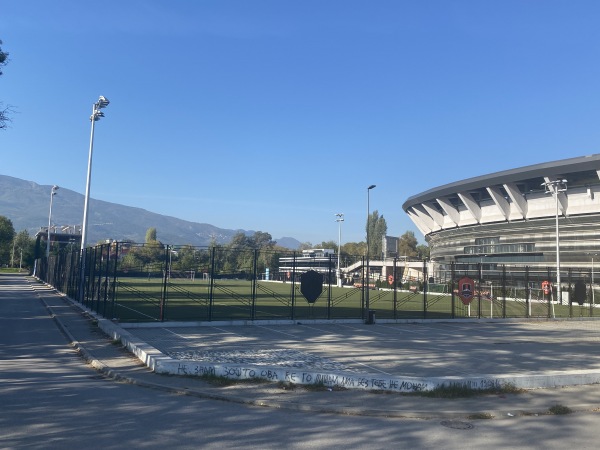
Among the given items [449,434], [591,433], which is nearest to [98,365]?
[449,434]

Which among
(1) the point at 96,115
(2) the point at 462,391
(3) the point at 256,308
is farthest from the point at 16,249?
(2) the point at 462,391

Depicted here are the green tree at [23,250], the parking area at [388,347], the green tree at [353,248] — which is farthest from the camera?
the green tree at [353,248]

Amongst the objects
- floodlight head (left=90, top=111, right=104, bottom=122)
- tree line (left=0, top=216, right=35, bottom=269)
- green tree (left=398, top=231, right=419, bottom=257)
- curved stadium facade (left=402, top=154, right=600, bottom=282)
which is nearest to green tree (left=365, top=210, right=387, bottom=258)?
green tree (left=398, top=231, right=419, bottom=257)

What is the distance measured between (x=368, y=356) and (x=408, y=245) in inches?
5958

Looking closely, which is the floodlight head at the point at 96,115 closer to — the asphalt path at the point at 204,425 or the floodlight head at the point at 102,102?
the floodlight head at the point at 102,102

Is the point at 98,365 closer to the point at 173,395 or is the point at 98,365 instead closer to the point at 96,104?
the point at 173,395

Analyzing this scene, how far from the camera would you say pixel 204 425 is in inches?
314

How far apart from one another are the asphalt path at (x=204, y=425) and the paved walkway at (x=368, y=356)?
1.56ft

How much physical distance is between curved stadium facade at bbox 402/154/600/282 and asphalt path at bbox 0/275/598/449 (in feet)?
179

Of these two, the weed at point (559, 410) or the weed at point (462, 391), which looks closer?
the weed at point (559, 410)

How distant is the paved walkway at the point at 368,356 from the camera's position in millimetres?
9727

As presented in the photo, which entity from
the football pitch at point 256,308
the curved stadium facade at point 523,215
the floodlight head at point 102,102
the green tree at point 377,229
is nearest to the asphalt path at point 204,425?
the football pitch at point 256,308

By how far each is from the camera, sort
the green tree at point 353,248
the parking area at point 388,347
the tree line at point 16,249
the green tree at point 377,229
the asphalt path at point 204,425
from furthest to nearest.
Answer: the green tree at point 353,248
the green tree at point 377,229
the tree line at point 16,249
the parking area at point 388,347
the asphalt path at point 204,425

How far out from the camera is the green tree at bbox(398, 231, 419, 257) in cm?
15505
